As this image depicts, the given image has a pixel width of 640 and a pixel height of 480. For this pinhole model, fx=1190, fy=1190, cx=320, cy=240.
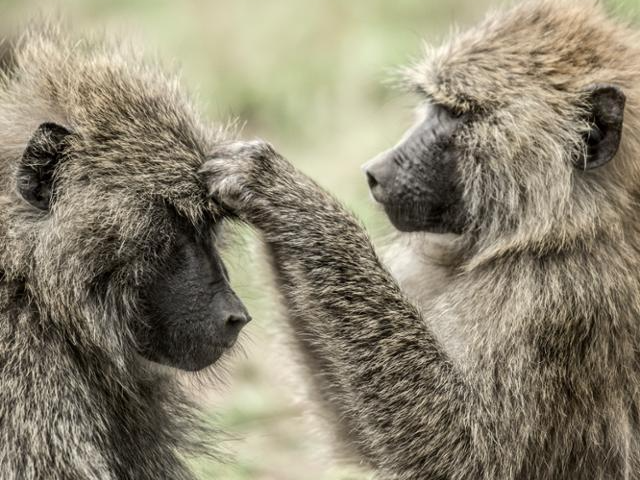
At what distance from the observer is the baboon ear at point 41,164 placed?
5066 mm

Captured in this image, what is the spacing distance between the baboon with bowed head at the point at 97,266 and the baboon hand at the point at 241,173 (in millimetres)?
77

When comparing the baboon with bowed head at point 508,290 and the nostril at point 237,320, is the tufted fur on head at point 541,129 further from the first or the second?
the nostril at point 237,320

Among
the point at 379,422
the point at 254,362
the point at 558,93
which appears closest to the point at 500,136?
the point at 558,93

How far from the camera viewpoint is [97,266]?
512 centimetres

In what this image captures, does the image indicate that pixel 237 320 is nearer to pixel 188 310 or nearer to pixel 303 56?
pixel 188 310

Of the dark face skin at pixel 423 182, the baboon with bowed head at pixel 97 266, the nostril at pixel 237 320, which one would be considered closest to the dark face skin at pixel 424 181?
the dark face skin at pixel 423 182

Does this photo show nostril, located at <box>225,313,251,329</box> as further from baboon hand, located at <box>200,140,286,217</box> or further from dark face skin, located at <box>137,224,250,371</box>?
baboon hand, located at <box>200,140,286,217</box>

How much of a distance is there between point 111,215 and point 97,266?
230mm

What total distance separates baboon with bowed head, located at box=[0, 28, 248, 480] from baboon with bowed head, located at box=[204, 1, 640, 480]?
18.9 inches

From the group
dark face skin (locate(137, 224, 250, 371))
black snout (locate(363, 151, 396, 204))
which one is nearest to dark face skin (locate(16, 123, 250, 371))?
dark face skin (locate(137, 224, 250, 371))

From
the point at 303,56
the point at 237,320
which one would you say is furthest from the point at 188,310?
the point at 303,56

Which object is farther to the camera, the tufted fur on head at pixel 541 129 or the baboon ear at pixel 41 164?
the tufted fur on head at pixel 541 129

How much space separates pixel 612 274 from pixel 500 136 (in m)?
0.90

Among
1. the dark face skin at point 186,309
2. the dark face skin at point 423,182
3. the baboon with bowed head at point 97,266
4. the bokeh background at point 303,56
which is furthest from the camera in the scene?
the bokeh background at point 303,56
